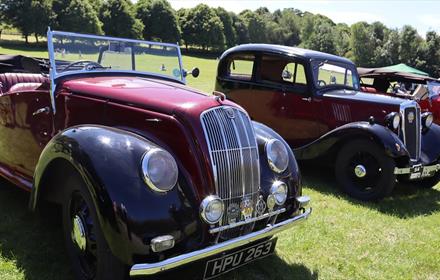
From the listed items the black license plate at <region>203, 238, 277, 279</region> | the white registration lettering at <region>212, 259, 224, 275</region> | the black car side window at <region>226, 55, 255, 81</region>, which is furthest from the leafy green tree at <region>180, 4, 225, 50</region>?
the white registration lettering at <region>212, 259, 224, 275</region>

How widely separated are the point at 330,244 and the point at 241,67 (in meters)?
4.31

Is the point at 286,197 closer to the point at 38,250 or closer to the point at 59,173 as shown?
the point at 59,173

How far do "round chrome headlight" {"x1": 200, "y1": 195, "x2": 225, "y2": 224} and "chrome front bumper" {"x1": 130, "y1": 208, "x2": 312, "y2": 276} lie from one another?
180 mm

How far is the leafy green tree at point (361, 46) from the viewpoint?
214ft

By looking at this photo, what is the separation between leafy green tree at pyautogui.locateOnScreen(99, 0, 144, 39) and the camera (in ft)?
182

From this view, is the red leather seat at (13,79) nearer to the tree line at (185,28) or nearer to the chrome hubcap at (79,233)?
the chrome hubcap at (79,233)

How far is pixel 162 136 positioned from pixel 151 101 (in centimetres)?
35

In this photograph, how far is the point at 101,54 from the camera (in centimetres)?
440

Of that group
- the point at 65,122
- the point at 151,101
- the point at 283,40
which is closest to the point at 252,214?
the point at 151,101

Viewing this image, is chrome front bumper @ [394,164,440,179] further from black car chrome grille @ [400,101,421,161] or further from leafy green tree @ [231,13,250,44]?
leafy green tree @ [231,13,250,44]

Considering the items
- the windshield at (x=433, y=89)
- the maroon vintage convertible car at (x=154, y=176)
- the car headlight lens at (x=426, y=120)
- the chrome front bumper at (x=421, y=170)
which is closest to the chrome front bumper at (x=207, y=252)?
the maroon vintage convertible car at (x=154, y=176)

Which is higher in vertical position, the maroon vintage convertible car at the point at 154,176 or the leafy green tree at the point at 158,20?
the leafy green tree at the point at 158,20

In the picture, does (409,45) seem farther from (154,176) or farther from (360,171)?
(154,176)

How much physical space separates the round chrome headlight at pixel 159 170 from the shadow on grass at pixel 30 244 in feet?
4.07
